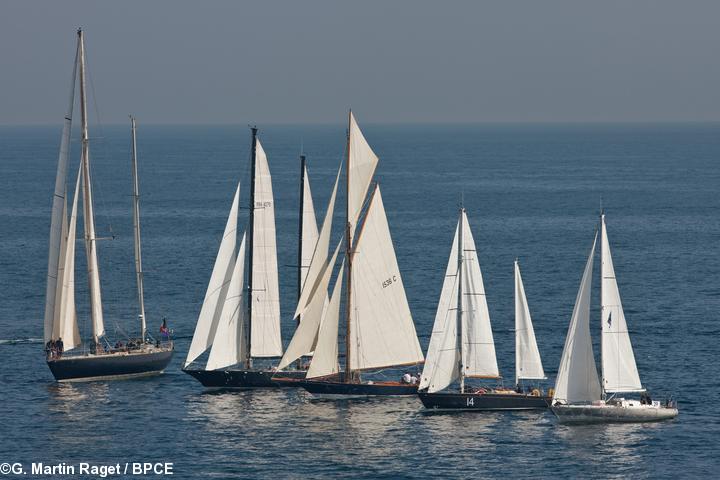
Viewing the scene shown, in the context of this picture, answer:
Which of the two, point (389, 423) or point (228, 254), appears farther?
point (228, 254)

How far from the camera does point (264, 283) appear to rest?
81.1 meters

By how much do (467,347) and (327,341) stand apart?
8.17m

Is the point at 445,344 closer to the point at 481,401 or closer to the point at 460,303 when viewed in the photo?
the point at 460,303

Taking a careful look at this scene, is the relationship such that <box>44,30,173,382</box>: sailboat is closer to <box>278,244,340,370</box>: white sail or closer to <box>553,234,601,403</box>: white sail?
<box>278,244,340,370</box>: white sail

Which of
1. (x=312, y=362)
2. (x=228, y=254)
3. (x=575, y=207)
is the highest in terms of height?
(x=575, y=207)

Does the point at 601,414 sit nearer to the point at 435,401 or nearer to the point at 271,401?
the point at 435,401

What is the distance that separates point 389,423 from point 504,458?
27.7 feet

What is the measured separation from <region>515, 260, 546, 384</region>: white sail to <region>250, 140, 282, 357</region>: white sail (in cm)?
1563

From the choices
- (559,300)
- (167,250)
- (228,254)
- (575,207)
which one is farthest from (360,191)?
(575,207)

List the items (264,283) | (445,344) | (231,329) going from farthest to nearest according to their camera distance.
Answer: (264,283) → (231,329) → (445,344)

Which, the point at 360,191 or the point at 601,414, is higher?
the point at 360,191

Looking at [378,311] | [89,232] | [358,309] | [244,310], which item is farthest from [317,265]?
[89,232]

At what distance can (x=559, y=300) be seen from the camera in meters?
111

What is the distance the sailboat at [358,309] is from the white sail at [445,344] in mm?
2824
